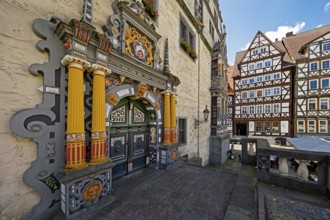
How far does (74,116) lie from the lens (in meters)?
2.54

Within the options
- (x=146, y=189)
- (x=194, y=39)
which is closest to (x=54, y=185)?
(x=146, y=189)

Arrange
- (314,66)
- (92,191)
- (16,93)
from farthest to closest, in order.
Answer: (314,66) → (92,191) → (16,93)

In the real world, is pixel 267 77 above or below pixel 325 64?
below

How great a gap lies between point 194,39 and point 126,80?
6.39m

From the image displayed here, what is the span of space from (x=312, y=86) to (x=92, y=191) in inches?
918

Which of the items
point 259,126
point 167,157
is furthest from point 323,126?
point 167,157

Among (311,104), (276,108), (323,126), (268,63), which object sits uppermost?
(268,63)

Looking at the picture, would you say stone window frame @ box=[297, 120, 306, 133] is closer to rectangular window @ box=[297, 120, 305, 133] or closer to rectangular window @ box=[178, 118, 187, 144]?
rectangular window @ box=[297, 120, 305, 133]

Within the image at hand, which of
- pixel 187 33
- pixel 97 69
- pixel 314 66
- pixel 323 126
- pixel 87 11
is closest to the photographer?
pixel 87 11

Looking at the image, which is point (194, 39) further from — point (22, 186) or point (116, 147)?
point (22, 186)

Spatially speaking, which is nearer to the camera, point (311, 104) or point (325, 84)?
point (325, 84)

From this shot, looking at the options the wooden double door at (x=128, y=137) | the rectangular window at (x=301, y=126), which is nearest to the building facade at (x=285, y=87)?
the rectangular window at (x=301, y=126)

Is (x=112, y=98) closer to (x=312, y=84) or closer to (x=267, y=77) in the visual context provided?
(x=267, y=77)

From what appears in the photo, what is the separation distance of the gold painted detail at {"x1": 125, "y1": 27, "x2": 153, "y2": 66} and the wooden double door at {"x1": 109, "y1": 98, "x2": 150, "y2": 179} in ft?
4.45
